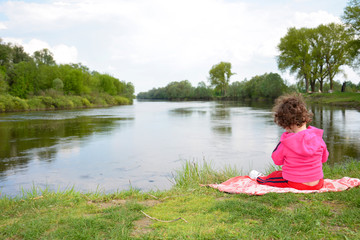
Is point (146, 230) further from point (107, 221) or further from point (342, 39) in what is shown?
point (342, 39)

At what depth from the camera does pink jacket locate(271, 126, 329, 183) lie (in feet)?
12.8

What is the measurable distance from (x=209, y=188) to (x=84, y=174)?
4.48m

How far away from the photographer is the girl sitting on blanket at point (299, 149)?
12.9 ft

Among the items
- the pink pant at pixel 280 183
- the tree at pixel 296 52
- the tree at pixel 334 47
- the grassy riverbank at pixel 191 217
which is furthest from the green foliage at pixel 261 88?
the grassy riverbank at pixel 191 217

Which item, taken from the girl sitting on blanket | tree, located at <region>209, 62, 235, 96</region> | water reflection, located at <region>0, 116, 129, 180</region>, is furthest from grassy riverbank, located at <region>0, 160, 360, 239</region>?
tree, located at <region>209, 62, 235, 96</region>

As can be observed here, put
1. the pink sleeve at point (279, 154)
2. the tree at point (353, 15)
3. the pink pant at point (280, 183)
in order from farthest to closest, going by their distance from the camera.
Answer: the tree at point (353, 15), the pink sleeve at point (279, 154), the pink pant at point (280, 183)

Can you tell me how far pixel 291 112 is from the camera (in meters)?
4.03

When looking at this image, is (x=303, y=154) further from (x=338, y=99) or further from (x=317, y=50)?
(x=317, y=50)

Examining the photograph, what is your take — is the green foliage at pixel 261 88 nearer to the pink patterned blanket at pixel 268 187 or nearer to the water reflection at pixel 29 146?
the water reflection at pixel 29 146

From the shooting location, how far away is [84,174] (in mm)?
7770

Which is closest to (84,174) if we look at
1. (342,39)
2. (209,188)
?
(209,188)

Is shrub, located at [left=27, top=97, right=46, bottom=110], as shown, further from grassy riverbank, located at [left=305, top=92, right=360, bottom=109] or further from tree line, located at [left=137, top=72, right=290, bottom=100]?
tree line, located at [left=137, top=72, right=290, bottom=100]

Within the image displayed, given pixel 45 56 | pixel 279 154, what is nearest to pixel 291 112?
pixel 279 154

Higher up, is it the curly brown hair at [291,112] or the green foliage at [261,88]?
the green foliage at [261,88]
